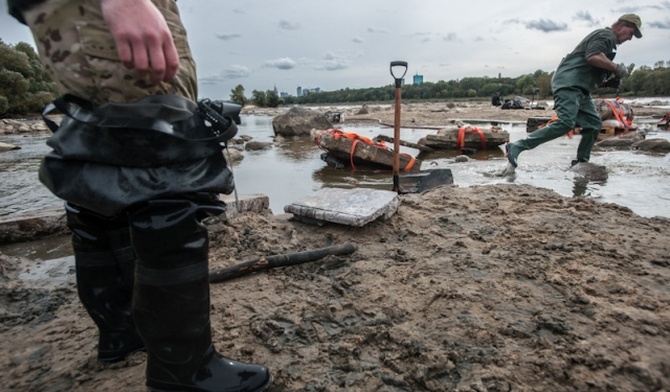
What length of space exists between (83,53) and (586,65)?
6480 millimetres

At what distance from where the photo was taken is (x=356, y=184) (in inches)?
223

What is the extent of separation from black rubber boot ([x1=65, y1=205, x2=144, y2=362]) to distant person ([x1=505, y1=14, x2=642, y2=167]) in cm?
560

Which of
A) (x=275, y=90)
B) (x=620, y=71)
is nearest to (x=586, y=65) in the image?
(x=620, y=71)

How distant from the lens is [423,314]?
180cm

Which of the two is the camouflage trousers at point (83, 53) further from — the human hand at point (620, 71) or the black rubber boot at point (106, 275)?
the human hand at point (620, 71)

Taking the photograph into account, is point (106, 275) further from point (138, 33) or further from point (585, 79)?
point (585, 79)

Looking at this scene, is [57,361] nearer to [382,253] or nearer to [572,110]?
[382,253]

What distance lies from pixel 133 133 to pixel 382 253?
5.93ft

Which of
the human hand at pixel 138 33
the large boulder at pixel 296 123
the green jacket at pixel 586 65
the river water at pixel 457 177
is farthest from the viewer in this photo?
the large boulder at pixel 296 123

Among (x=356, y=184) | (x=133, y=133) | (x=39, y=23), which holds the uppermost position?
(x=39, y=23)

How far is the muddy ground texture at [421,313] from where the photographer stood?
4.55 ft

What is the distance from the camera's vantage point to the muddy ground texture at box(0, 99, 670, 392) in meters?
1.39

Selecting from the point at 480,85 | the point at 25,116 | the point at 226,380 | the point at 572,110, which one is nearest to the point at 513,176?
the point at 572,110

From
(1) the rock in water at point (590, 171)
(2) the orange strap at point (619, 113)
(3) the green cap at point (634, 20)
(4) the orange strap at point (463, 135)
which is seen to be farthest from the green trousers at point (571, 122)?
(2) the orange strap at point (619, 113)
